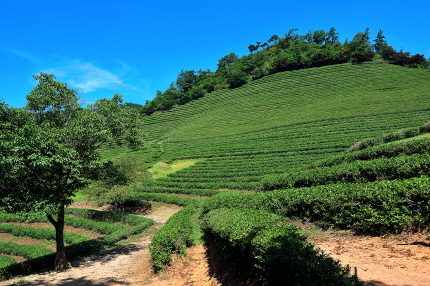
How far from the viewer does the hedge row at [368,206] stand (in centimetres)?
753

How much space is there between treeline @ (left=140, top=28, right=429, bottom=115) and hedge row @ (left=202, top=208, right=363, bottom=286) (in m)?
94.2

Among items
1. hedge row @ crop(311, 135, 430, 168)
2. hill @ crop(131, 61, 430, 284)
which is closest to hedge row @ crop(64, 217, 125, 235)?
hill @ crop(131, 61, 430, 284)

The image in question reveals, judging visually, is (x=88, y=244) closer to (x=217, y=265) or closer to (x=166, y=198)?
(x=217, y=265)

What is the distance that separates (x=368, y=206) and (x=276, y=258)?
5463 millimetres

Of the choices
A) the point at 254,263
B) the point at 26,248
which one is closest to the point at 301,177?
the point at 254,263

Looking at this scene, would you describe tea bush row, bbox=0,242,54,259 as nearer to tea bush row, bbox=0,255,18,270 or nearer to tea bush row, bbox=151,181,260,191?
tea bush row, bbox=0,255,18,270

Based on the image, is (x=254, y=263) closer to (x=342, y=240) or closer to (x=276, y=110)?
(x=342, y=240)

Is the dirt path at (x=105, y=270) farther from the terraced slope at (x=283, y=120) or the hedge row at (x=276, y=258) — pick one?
the terraced slope at (x=283, y=120)

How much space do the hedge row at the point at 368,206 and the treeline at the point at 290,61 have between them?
90999 mm

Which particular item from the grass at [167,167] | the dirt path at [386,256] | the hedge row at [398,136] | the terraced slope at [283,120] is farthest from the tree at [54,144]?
the grass at [167,167]

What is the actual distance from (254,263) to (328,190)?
6.74m

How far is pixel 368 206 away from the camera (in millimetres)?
8516

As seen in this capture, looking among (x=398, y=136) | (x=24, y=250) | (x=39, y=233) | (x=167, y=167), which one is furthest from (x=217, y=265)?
(x=167, y=167)

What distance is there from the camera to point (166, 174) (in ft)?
128
